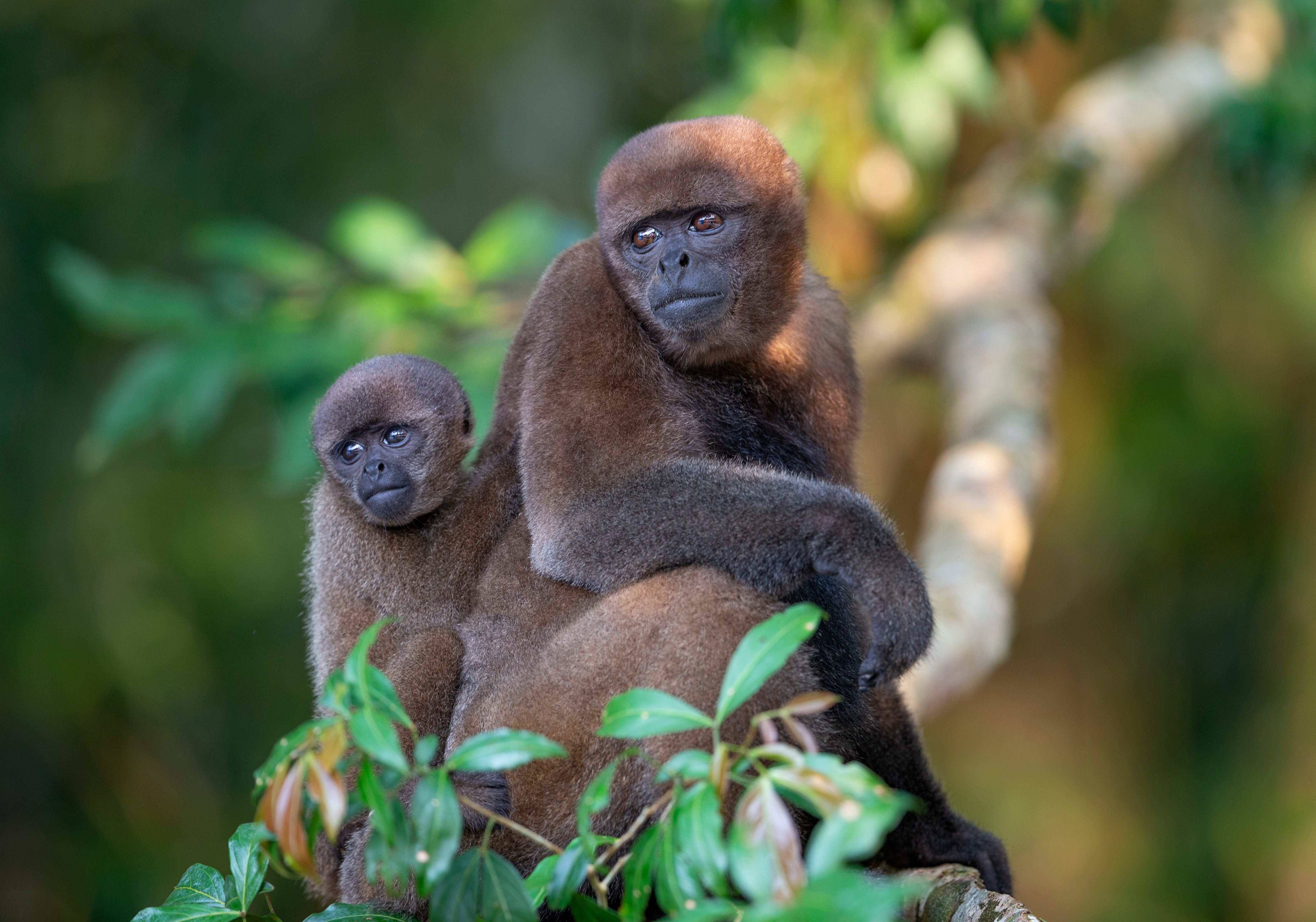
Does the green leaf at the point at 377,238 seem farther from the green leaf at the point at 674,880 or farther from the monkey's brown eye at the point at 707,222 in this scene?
the green leaf at the point at 674,880

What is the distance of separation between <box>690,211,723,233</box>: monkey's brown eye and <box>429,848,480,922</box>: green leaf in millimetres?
2180

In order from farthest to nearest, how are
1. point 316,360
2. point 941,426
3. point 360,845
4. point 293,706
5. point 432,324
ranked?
point 293,706 < point 941,426 < point 432,324 < point 316,360 < point 360,845

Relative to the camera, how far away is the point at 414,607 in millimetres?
3559

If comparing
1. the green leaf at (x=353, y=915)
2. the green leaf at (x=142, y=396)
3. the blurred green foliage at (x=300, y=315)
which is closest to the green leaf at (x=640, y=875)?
the green leaf at (x=353, y=915)

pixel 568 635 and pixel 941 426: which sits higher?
pixel 941 426

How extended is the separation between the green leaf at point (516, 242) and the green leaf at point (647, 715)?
4628 mm

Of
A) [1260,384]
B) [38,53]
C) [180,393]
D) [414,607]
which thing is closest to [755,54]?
[180,393]

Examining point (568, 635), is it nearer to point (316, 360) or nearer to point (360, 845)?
point (360, 845)

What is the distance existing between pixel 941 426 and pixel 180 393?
18.6ft

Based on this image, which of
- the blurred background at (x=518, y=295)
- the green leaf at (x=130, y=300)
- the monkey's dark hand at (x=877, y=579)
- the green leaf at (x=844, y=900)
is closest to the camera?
the green leaf at (x=844, y=900)

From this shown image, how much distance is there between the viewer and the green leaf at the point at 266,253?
6414 mm

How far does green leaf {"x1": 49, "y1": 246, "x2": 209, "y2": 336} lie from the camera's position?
590 centimetres

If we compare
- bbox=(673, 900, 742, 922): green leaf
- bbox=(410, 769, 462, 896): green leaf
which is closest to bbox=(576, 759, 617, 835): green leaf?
bbox=(410, 769, 462, 896): green leaf

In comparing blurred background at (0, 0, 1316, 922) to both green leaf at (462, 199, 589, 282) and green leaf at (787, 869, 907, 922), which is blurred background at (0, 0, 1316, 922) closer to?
green leaf at (462, 199, 589, 282)
